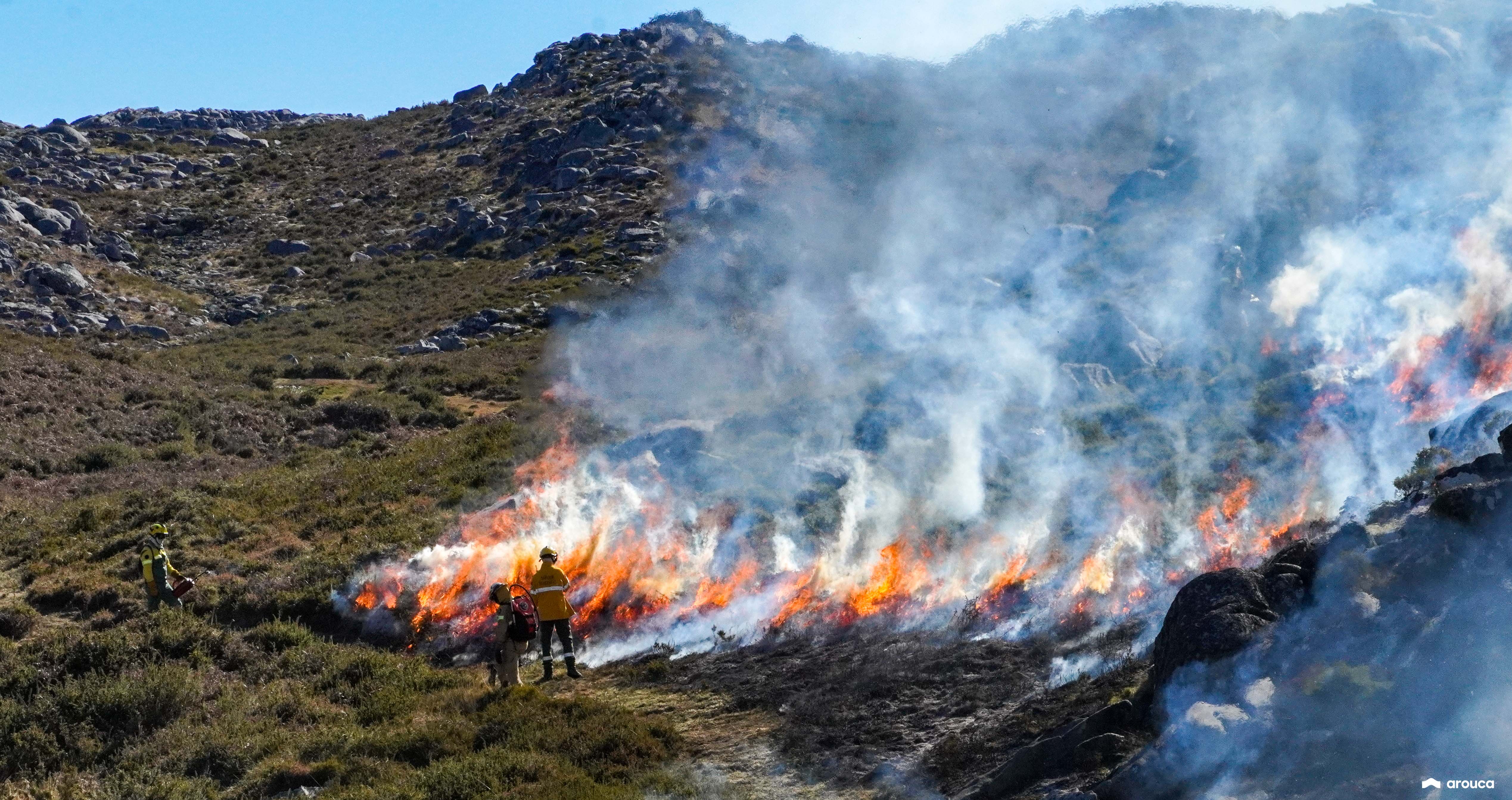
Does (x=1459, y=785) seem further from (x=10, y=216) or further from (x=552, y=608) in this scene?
(x=10, y=216)

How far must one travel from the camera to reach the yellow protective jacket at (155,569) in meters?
16.7

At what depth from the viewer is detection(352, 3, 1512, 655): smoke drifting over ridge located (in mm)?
16438

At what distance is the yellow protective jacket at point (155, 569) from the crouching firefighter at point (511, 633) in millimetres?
5486

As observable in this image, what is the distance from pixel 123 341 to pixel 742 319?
27652 mm

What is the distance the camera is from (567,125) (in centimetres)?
6303

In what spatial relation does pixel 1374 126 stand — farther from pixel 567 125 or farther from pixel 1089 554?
pixel 567 125

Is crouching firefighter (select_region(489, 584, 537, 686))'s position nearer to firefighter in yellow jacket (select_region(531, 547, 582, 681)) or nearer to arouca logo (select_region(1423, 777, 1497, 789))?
firefighter in yellow jacket (select_region(531, 547, 582, 681))

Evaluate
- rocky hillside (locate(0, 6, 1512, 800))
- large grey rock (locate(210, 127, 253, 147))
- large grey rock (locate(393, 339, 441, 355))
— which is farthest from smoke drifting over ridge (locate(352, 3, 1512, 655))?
large grey rock (locate(210, 127, 253, 147))

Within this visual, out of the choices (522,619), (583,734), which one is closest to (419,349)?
(522,619)

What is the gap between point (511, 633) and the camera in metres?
14.1

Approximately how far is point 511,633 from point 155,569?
21.1 feet

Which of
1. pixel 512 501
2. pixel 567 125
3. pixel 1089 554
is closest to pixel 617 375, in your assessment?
pixel 512 501

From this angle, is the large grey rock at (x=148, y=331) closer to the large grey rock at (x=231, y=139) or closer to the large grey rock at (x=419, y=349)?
the large grey rock at (x=419, y=349)

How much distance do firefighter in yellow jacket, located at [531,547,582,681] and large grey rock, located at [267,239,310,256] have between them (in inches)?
1941
